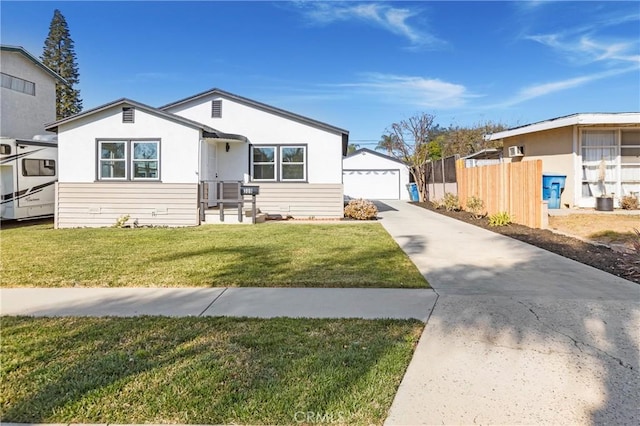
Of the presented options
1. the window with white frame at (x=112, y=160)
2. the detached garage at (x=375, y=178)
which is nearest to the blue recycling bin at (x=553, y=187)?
the window with white frame at (x=112, y=160)

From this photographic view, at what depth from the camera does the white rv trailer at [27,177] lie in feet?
44.2

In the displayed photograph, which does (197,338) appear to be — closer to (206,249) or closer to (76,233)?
(206,249)

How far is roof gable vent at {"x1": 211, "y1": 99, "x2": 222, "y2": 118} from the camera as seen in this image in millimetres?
15430

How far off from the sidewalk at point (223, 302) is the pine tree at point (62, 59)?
36686mm

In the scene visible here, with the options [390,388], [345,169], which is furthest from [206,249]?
[345,169]

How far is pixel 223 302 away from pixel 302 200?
34.5 ft

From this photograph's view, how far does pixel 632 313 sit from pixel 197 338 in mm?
4520

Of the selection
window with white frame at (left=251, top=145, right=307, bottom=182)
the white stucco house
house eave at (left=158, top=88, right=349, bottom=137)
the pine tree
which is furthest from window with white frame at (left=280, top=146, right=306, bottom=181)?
the pine tree

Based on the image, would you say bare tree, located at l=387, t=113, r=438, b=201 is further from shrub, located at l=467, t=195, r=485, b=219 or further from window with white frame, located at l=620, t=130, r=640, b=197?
window with white frame, located at l=620, t=130, r=640, b=197

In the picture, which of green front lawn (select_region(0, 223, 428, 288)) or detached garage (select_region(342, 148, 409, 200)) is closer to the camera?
green front lawn (select_region(0, 223, 428, 288))

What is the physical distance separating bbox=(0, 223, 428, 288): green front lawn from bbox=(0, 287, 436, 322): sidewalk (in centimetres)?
30

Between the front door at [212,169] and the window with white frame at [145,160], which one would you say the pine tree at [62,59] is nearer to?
the window with white frame at [145,160]

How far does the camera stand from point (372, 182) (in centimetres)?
3172

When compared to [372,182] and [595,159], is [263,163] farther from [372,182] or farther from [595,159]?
[372,182]
